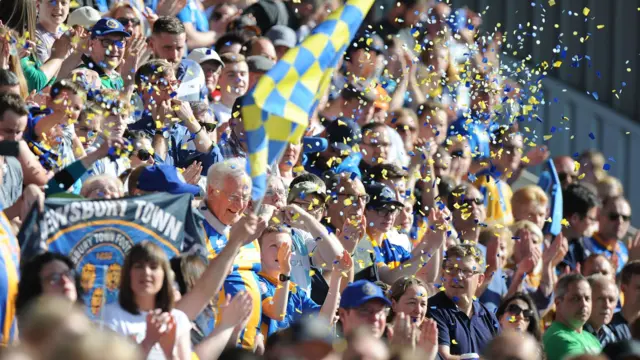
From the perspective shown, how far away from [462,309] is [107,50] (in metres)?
2.61

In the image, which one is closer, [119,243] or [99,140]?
[119,243]

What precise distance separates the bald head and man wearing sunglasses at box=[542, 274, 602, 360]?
7.01ft

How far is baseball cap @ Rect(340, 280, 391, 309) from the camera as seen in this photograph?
7.59m

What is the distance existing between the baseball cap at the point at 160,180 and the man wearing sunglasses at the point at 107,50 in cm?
127

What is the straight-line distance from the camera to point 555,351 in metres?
8.63

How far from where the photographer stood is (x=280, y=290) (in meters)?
7.54

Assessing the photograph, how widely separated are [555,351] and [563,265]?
216 centimetres

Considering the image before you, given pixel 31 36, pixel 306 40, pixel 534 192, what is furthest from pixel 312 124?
pixel 306 40

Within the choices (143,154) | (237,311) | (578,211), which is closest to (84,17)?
(143,154)

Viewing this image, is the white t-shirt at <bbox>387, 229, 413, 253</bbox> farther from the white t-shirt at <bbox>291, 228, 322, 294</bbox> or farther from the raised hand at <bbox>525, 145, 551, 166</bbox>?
the raised hand at <bbox>525, 145, 551, 166</bbox>

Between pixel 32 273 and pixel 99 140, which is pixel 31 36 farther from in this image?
pixel 32 273

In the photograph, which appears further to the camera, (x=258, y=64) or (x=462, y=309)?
(x=258, y=64)

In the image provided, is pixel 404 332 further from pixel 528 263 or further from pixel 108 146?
pixel 528 263

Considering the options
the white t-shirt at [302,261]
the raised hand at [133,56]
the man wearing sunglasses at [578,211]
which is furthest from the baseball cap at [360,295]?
the man wearing sunglasses at [578,211]
